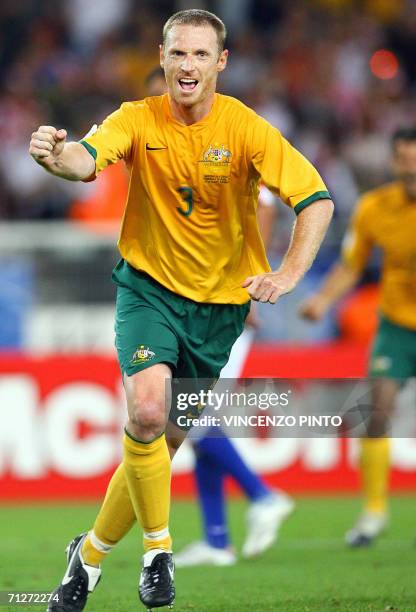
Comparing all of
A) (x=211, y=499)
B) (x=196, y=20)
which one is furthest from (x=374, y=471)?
(x=196, y=20)

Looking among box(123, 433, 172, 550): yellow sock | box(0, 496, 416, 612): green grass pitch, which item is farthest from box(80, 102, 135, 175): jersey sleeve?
box(0, 496, 416, 612): green grass pitch

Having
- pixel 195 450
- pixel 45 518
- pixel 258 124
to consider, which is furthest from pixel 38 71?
pixel 258 124

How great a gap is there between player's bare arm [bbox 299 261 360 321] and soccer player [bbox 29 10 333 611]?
304 cm

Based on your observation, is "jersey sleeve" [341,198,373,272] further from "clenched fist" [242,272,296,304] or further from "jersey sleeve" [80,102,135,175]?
"clenched fist" [242,272,296,304]

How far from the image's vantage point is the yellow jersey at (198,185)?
5.58m

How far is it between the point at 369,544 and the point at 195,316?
3493 mm

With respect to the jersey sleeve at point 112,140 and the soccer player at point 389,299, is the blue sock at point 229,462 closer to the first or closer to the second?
the soccer player at point 389,299

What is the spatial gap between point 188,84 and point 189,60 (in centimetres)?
11

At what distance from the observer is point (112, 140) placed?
545 cm

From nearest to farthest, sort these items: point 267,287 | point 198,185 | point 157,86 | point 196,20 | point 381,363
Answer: point 267,287 → point 196,20 → point 198,185 → point 157,86 → point 381,363

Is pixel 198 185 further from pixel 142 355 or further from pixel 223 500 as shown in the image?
pixel 223 500

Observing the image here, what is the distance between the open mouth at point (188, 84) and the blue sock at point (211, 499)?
3.26 metres

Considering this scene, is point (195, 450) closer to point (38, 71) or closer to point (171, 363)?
point (171, 363)

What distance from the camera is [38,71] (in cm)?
1558
